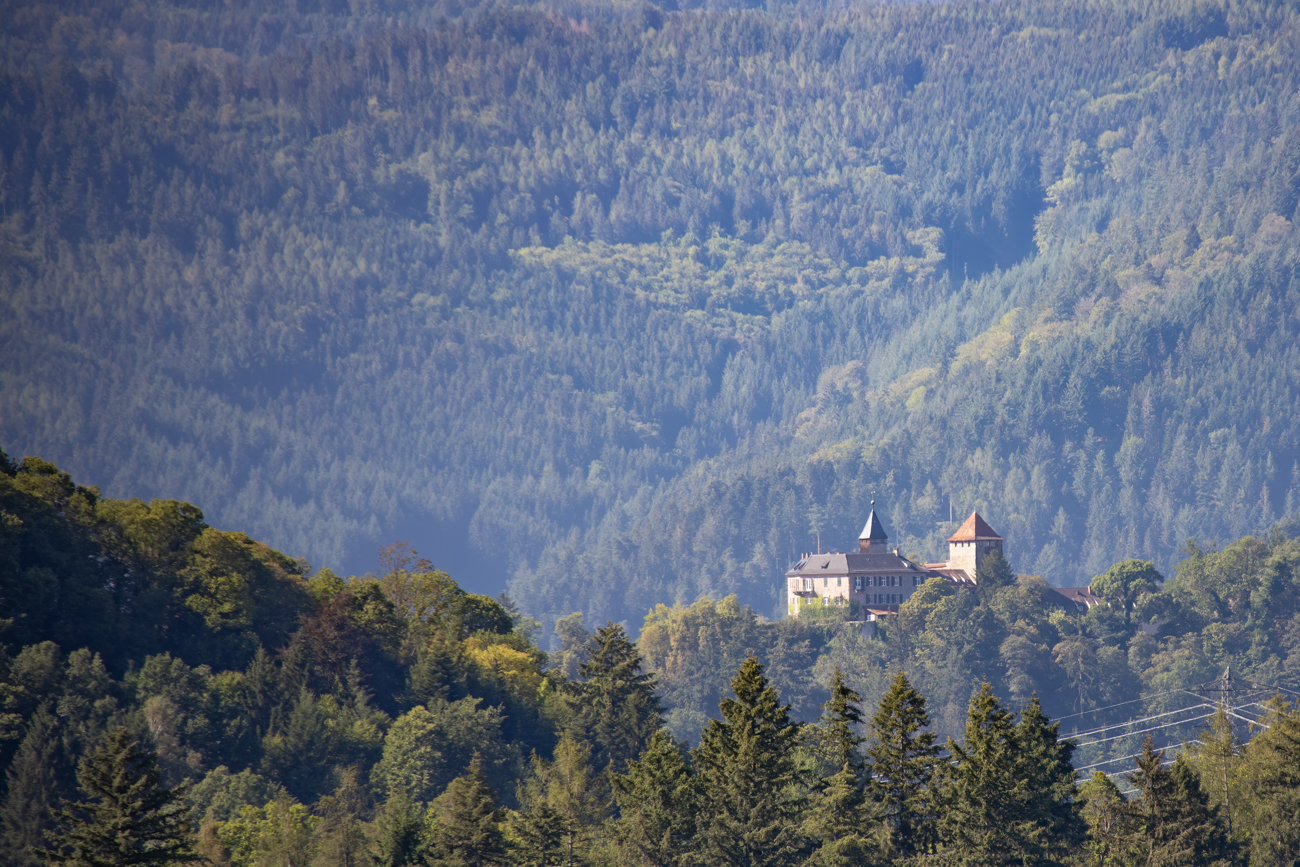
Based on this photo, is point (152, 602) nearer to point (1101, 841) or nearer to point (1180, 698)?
point (1101, 841)

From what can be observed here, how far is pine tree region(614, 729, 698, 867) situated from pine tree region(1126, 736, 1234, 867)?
19.7 m

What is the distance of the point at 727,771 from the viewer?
64.5 m

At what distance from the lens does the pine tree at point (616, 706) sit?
10000cm

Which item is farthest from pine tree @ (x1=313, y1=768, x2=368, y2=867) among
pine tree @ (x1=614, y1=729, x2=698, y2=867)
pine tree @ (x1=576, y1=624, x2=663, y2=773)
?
pine tree @ (x1=576, y1=624, x2=663, y2=773)

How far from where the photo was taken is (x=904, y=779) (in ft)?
210

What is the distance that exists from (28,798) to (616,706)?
34.5 meters

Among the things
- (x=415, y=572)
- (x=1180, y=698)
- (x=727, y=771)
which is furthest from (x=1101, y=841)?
(x=1180, y=698)

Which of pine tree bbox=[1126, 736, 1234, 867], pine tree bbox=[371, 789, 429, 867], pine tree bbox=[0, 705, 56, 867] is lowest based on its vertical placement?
pine tree bbox=[371, 789, 429, 867]

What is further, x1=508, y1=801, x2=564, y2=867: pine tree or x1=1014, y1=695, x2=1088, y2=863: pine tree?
x1=508, y1=801, x2=564, y2=867: pine tree

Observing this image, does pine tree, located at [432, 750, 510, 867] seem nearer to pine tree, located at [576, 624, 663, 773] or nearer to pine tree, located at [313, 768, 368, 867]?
pine tree, located at [313, 768, 368, 867]

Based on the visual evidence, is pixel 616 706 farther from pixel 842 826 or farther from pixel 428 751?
pixel 842 826

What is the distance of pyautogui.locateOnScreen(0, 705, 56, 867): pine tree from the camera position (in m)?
79.3

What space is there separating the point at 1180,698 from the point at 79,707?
5482 inches

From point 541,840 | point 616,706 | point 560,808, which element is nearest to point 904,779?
point 541,840
